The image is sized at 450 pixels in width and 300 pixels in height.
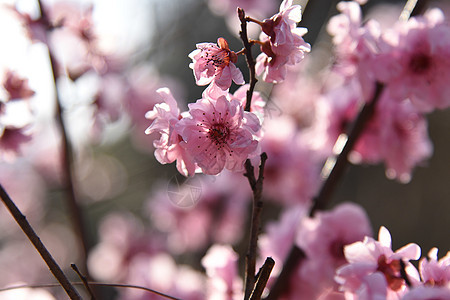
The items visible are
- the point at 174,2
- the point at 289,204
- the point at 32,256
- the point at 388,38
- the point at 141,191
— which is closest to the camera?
the point at 388,38

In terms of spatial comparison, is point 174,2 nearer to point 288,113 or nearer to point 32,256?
point 288,113

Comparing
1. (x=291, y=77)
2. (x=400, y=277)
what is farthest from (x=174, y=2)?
(x=400, y=277)

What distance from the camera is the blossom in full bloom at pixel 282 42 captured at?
2.55 ft

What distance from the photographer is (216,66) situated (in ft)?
2.51

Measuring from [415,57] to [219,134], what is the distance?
658mm

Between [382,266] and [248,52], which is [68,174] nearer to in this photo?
[248,52]

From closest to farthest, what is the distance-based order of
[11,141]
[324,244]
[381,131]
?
[324,244] → [11,141] → [381,131]

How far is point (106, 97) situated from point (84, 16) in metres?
0.33

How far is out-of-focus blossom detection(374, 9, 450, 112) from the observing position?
1.15 metres

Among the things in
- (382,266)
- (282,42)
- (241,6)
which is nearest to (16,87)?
(282,42)

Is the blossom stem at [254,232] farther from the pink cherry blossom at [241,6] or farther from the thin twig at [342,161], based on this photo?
the pink cherry blossom at [241,6]

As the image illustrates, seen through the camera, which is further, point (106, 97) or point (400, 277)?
point (106, 97)

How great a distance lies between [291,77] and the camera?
103 inches

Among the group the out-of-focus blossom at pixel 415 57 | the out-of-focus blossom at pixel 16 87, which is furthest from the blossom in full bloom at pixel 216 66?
the out-of-focus blossom at pixel 16 87
